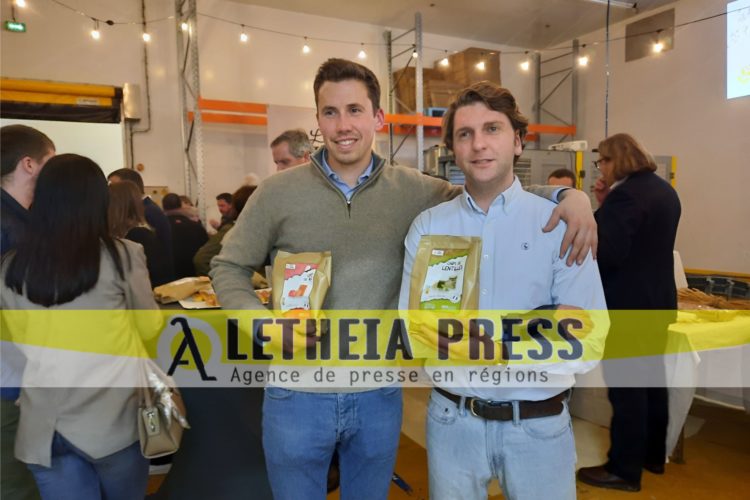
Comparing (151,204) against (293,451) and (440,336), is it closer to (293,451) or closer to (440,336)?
(293,451)

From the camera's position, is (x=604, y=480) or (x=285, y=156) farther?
(x=604, y=480)

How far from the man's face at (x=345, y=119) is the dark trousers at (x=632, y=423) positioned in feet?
6.94

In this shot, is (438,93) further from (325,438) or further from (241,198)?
(325,438)

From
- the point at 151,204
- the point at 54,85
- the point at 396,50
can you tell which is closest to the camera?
the point at 151,204

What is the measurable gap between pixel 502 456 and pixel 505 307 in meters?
0.37

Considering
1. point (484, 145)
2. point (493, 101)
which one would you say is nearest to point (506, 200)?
point (484, 145)

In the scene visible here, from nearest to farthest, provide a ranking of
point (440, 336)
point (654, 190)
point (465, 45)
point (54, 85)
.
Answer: point (440, 336) → point (654, 190) → point (54, 85) → point (465, 45)

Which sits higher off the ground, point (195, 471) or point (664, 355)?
point (664, 355)

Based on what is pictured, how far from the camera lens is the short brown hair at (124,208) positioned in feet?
8.54

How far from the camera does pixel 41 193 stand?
142cm

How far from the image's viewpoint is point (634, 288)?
2.52 m

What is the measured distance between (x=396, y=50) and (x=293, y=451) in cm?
741

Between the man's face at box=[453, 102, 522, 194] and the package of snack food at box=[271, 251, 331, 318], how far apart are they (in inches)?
17.4

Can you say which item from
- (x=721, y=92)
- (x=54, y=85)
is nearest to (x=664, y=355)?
(x=721, y=92)
